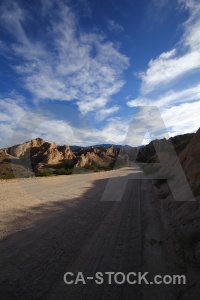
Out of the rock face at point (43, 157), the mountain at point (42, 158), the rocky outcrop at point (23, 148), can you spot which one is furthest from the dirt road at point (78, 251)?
the rocky outcrop at point (23, 148)

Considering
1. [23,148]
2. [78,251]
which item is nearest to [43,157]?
[23,148]

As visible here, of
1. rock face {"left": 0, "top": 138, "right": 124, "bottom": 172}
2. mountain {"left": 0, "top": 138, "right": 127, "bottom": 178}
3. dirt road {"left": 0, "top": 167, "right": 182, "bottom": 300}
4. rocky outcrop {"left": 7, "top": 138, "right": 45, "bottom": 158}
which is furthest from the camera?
rocky outcrop {"left": 7, "top": 138, "right": 45, "bottom": 158}

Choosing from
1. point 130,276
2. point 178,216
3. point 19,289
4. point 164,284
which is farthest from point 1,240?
point 178,216

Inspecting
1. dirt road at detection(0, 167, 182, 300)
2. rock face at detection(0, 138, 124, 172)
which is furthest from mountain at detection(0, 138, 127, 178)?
dirt road at detection(0, 167, 182, 300)

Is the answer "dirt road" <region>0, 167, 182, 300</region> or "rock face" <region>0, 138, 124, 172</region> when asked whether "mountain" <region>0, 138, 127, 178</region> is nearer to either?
"rock face" <region>0, 138, 124, 172</region>

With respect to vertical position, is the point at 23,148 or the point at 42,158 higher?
the point at 23,148

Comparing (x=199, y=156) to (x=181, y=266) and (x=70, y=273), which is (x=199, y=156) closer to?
(x=181, y=266)

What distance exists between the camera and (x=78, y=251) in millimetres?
4891

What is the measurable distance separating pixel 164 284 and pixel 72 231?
119 inches

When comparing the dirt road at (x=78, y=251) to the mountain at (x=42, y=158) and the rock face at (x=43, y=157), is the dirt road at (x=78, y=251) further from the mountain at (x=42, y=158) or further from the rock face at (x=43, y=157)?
the rock face at (x=43, y=157)

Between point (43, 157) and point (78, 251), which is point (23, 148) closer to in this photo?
point (43, 157)

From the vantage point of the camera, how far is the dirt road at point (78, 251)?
139 inches

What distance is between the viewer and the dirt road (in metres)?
3.53

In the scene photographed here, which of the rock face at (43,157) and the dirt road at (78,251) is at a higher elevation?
the rock face at (43,157)
